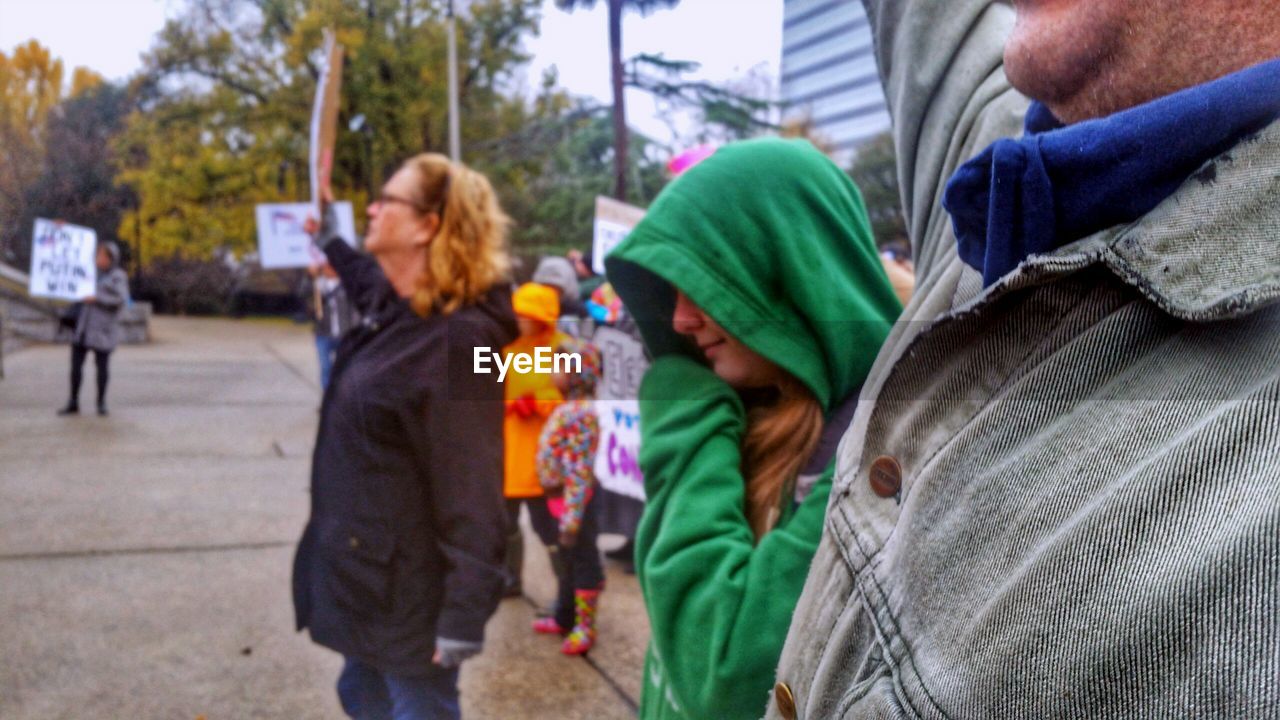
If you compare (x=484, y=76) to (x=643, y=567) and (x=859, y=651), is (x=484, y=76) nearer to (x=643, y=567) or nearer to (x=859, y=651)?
(x=643, y=567)

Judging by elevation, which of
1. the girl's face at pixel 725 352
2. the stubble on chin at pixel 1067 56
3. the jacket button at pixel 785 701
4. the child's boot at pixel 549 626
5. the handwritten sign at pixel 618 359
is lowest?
the child's boot at pixel 549 626

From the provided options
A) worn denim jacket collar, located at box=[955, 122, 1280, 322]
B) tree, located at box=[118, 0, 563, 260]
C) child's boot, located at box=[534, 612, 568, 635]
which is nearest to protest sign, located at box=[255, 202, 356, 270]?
tree, located at box=[118, 0, 563, 260]

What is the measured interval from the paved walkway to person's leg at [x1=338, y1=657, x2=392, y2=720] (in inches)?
6.0

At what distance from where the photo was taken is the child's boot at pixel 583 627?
3.11 meters

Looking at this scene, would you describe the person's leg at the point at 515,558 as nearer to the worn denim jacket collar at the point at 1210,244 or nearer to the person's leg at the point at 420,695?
the person's leg at the point at 420,695

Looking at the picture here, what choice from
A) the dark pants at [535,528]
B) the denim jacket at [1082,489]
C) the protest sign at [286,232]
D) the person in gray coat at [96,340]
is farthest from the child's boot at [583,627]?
the person in gray coat at [96,340]

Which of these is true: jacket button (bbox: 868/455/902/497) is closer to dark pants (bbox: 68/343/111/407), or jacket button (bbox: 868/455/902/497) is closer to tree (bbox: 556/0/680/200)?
tree (bbox: 556/0/680/200)

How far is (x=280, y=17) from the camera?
101cm

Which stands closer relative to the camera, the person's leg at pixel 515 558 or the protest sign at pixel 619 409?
the protest sign at pixel 619 409

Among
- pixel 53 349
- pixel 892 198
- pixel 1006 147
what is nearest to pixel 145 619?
pixel 892 198

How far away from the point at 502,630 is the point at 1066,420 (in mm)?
3023

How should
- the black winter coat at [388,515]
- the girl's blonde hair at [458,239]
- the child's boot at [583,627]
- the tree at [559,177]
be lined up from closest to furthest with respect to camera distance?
the tree at [559,177] < the girl's blonde hair at [458,239] < the black winter coat at [388,515] < the child's boot at [583,627]

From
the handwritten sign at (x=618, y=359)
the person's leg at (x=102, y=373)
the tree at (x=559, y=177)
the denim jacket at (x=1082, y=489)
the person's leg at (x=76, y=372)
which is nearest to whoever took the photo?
the denim jacket at (x=1082, y=489)

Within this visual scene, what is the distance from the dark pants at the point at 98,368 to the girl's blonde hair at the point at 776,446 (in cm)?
713
